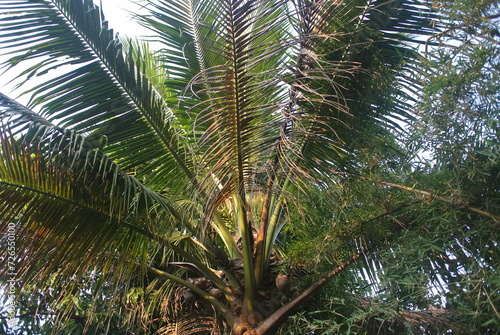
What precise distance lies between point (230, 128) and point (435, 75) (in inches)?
40.0

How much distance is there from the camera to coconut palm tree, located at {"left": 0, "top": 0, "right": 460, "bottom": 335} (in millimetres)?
2404

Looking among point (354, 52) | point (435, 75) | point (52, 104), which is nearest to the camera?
point (435, 75)

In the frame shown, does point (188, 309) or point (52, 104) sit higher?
point (52, 104)

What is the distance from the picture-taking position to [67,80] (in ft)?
9.73

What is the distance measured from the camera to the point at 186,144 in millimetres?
2992

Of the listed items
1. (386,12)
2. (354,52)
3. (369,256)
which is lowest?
(369,256)

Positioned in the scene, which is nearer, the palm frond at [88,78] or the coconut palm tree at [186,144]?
the coconut palm tree at [186,144]

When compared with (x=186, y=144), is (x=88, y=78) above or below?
above

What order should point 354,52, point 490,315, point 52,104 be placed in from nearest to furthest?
point 490,315 < point 354,52 < point 52,104

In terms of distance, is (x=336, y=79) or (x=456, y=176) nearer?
(x=456, y=176)

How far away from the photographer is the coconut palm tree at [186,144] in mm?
2404

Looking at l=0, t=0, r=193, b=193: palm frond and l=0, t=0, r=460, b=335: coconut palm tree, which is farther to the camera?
l=0, t=0, r=193, b=193: palm frond

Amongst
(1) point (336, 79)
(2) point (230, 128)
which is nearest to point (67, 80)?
(2) point (230, 128)

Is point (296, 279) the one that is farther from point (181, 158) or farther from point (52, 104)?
point (52, 104)
